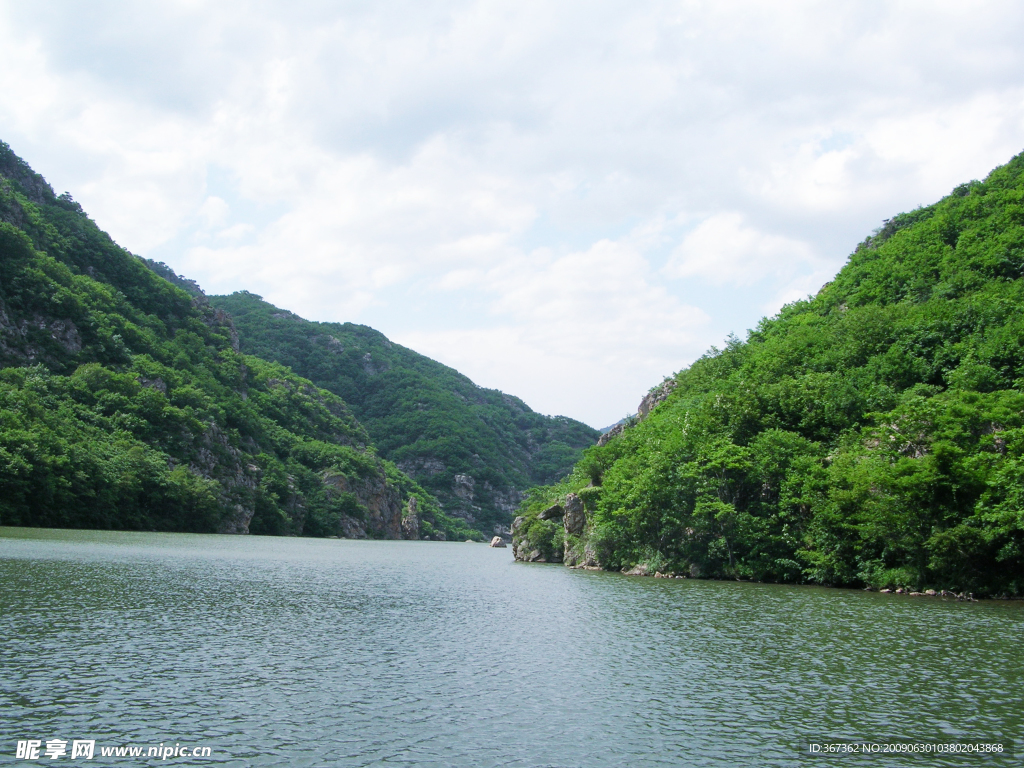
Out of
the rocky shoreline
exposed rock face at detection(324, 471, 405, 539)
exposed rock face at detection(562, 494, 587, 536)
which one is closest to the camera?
the rocky shoreline

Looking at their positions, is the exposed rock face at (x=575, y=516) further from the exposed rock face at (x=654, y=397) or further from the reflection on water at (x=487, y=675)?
the reflection on water at (x=487, y=675)

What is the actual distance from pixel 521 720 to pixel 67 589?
27556 millimetres

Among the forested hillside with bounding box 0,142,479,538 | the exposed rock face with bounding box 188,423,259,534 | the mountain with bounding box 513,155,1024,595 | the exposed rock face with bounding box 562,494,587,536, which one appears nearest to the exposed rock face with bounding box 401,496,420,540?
the forested hillside with bounding box 0,142,479,538

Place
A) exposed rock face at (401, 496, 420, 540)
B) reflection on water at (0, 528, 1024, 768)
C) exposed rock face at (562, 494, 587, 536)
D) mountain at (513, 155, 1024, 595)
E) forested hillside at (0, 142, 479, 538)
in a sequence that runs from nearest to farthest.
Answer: reflection on water at (0, 528, 1024, 768) → mountain at (513, 155, 1024, 595) → exposed rock face at (562, 494, 587, 536) → forested hillside at (0, 142, 479, 538) → exposed rock face at (401, 496, 420, 540)

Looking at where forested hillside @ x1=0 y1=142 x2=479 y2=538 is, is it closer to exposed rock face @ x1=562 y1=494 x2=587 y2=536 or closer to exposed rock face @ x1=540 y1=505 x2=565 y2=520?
exposed rock face @ x1=540 y1=505 x2=565 y2=520

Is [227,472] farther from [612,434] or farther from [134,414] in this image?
[612,434]

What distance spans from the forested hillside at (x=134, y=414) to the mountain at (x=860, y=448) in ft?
185

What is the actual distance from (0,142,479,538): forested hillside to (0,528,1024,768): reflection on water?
59601 mm

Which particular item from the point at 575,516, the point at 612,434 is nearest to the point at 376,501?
the point at 612,434

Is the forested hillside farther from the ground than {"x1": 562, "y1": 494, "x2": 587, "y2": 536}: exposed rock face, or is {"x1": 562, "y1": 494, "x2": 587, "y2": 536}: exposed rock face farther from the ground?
the forested hillside

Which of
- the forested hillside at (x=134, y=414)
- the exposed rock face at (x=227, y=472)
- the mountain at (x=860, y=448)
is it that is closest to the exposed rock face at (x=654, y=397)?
the mountain at (x=860, y=448)

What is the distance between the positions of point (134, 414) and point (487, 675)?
113 meters

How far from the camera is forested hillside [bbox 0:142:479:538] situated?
94.2 metres

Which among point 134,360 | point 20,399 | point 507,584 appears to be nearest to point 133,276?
point 134,360
